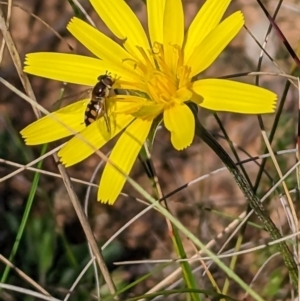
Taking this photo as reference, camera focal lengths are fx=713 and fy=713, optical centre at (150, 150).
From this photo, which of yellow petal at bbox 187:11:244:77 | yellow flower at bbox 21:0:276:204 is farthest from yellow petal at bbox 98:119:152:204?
yellow petal at bbox 187:11:244:77

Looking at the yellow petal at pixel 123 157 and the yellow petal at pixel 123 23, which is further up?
the yellow petal at pixel 123 23

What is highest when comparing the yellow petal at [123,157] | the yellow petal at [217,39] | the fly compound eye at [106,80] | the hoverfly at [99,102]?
the yellow petal at [217,39]

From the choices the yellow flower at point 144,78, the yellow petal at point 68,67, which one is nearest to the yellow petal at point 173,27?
the yellow flower at point 144,78

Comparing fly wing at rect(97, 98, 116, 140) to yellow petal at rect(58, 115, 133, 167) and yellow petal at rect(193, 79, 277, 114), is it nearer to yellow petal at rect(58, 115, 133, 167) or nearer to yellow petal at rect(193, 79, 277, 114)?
yellow petal at rect(58, 115, 133, 167)

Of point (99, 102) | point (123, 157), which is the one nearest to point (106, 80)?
point (99, 102)

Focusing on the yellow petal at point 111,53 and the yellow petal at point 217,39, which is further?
the yellow petal at point 111,53

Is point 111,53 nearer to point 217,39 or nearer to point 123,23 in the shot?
point 123,23

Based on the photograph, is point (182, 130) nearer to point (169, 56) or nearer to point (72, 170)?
point (169, 56)

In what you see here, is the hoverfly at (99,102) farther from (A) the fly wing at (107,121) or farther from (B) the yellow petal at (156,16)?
(B) the yellow petal at (156,16)
